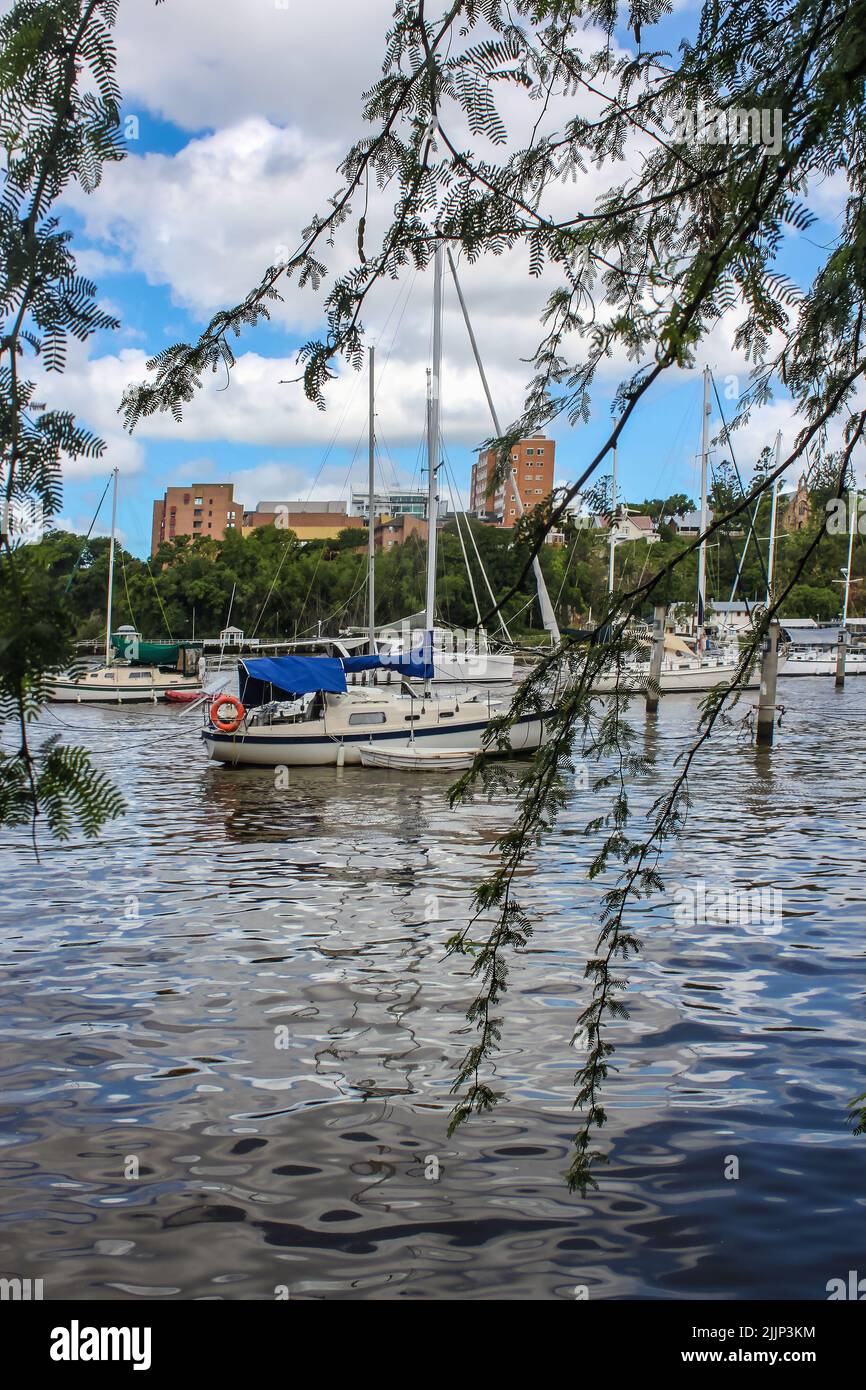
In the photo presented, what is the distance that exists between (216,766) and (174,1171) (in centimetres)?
2360

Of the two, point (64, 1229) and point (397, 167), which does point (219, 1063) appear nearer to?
point (64, 1229)

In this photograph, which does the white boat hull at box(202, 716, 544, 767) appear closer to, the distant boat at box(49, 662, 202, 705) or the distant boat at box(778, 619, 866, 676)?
the distant boat at box(49, 662, 202, 705)

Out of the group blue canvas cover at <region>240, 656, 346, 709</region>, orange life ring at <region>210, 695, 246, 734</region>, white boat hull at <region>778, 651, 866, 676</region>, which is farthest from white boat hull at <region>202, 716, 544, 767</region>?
white boat hull at <region>778, 651, 866, 676</region>

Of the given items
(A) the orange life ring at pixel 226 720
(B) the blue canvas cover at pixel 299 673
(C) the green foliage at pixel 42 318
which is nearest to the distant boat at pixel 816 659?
(B) the blue canvas cover at pixel 299 673

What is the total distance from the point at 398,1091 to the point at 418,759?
2031 centimetres

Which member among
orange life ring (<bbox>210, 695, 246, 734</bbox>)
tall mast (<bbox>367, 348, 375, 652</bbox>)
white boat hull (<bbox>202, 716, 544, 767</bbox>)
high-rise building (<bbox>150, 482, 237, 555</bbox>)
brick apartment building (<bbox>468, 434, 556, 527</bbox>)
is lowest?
white boat hull (<bbox>202, 716, 544, 767</bbox>)

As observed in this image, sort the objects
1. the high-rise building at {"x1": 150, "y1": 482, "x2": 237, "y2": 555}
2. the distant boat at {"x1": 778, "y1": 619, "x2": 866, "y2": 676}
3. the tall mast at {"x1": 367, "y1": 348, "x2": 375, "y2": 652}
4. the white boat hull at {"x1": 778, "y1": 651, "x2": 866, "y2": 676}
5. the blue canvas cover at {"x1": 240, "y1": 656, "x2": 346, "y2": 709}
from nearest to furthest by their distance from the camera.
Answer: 1. the blue canvas cover at {"x1": 240, "y1": 656, "x2": 346, "y2": 709}
2. the tall mast at {"x1": 367, "y1": 348, "x2": 375, "y2": 652}
3. the white boat hull at {"x1": 778, "y1": 651, "x2": 866, "y2": 676}
4. the distant boat at {"x1": 778, "y1": 619, "x2": 866, "y2": 676}
5. the high-rise building at {"x1": 150, "y1": 482, "x2": 237, "y2": 555}

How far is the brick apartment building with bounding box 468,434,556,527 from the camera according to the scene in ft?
13.3

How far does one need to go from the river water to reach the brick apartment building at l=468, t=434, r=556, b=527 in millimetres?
1548

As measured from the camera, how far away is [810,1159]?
21.7ft

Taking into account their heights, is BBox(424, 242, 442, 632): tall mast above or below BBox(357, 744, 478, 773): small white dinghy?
above

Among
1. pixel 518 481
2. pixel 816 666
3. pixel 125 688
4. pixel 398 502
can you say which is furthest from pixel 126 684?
pixel 518 481

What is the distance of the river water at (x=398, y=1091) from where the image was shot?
18.5 feet
